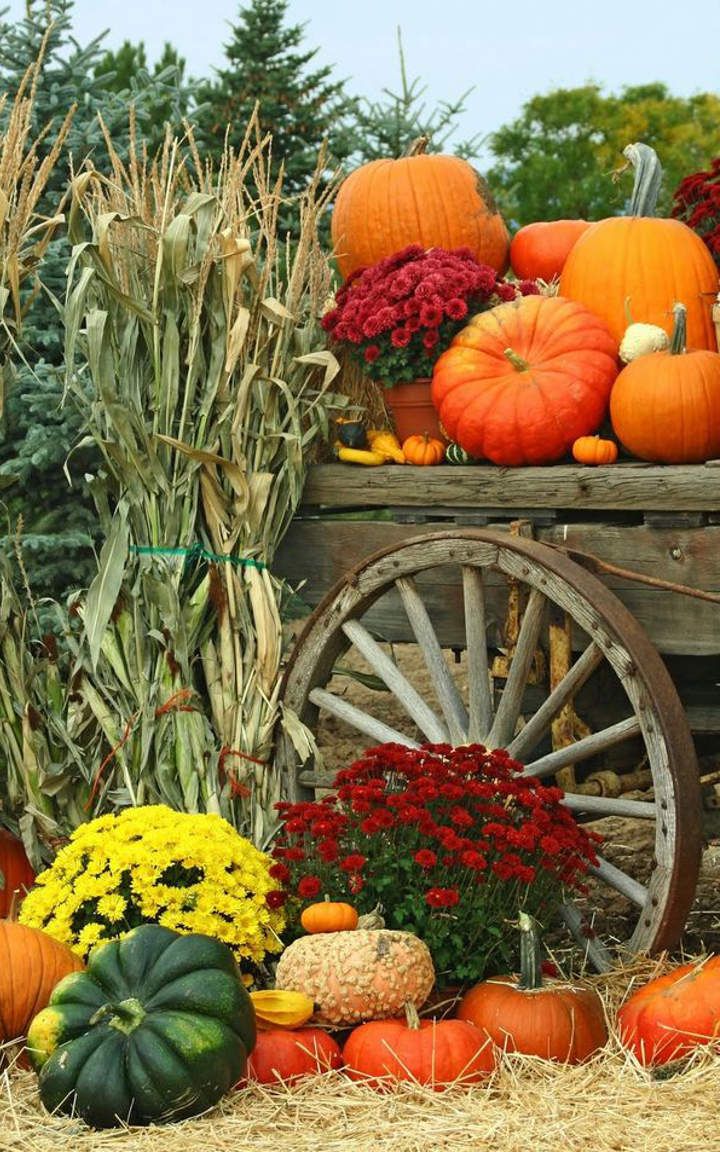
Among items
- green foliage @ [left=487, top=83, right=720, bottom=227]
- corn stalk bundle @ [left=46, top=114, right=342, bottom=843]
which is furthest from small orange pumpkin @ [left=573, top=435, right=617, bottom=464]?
Result: green foliage @ [left=487, top=83, right=720, bottom=227]

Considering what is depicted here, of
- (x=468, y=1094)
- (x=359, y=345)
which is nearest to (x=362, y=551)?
(x=359, y=345)

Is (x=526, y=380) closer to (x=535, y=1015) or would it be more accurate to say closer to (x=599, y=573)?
(x=599, y=573)

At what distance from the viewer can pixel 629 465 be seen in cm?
394

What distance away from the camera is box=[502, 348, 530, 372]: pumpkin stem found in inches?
161

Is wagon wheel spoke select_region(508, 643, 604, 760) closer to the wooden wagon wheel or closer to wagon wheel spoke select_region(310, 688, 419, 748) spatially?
the wooden wagon wheel

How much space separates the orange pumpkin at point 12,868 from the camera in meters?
4.52

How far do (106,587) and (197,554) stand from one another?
0.88ft

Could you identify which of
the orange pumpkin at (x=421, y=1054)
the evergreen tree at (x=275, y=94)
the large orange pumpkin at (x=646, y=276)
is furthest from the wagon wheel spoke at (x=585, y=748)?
the evergreen tree at (x=275, y=94)

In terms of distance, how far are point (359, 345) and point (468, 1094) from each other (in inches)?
A: 85.6

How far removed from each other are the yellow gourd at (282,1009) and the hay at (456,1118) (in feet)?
0.45

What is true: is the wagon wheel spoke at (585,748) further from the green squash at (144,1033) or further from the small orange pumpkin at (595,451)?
the green squash at (144,1033)

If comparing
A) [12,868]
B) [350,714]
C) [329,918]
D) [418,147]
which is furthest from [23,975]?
[418,147]

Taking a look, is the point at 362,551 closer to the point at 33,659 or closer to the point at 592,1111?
the point at 33,659

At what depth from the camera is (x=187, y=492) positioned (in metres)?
4.27
